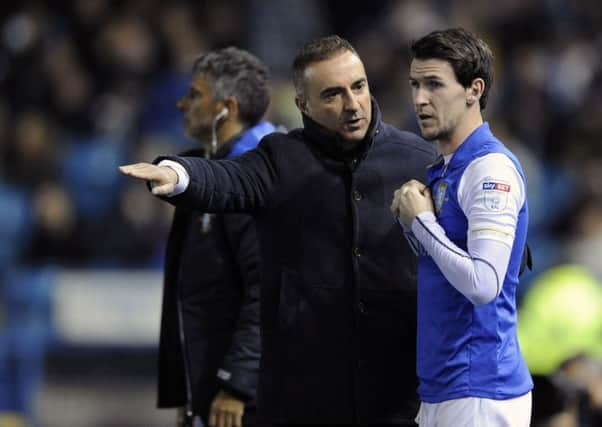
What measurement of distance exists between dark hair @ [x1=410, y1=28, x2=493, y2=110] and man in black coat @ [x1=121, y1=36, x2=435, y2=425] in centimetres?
54

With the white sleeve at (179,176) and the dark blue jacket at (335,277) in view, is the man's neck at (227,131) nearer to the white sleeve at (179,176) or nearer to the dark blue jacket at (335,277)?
the dark blue jacket at (335,277)

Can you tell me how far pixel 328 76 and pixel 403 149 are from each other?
0.36 metres

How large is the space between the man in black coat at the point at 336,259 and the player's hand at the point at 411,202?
50 centimetres

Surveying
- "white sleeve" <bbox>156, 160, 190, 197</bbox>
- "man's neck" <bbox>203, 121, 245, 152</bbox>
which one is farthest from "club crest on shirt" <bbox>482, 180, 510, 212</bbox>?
"man's neck" <bbox>203, 121, 245, 152</bbox>

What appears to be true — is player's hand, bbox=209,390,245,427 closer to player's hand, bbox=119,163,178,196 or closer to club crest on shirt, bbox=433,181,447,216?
player's hand, bbox=119,163,178,196

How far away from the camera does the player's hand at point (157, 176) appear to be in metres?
3.96

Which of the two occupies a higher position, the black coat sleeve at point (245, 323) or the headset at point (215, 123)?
the headset at point (215, 123)

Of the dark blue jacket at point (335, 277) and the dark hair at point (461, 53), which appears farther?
the dark blue jacket at point (335, 277)

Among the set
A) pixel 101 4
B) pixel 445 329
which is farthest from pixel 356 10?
pixel 445 329

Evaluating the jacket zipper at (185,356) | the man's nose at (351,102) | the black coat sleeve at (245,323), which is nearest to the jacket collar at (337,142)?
the man's nose at (351,102)

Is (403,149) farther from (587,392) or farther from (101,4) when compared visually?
(101,4)

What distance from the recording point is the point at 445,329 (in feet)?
12.7

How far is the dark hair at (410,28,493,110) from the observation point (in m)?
3.93

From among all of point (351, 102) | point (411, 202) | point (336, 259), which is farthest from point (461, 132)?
point (336, 259)
